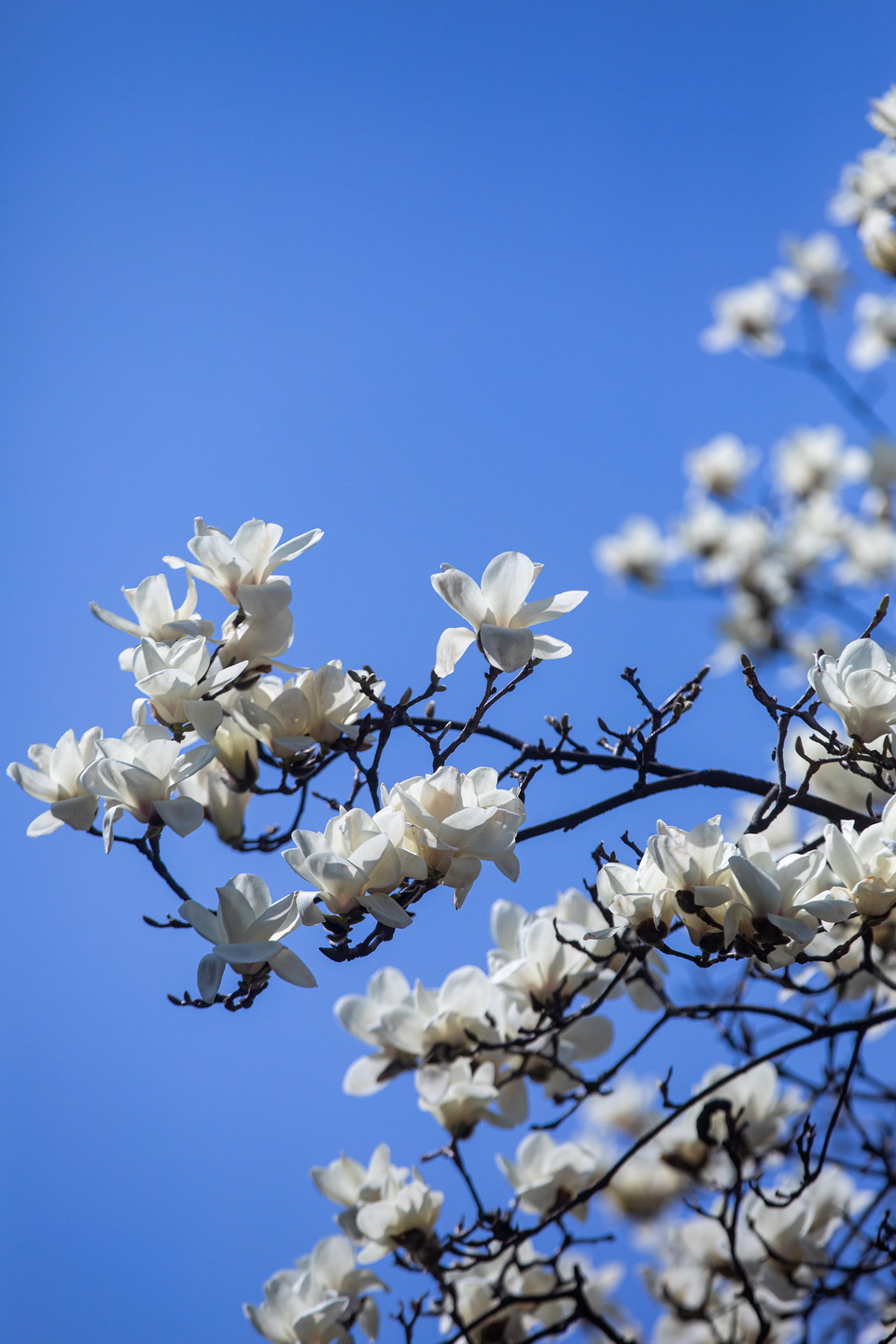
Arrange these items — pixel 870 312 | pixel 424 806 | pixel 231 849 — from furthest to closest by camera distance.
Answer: pixel 870 312 → pixel 231 849 → pixel 424 806

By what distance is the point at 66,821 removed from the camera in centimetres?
103

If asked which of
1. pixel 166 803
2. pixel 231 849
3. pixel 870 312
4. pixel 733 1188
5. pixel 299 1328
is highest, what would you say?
pixel 870 312

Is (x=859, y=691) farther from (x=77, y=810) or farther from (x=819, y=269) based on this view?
(x=819, y=269)

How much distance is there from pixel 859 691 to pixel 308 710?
55 cm

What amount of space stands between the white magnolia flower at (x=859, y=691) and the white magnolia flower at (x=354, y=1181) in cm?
89

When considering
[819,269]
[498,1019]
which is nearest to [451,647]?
[498,1019]

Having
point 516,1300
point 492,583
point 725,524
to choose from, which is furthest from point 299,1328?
point 725,524

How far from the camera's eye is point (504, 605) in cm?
104

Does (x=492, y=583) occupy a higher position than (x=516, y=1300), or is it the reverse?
(x=492, y=583)

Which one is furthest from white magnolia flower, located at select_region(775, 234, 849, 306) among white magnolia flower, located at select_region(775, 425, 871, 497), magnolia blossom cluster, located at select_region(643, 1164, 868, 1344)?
magnolia blossom cluster, located at select_region(643, 1164, 868, 1344)

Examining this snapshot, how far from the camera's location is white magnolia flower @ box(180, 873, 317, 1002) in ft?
3.02

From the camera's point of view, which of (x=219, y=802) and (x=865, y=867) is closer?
(x=865, y=867)

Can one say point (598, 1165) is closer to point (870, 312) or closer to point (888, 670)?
point (888, 670)

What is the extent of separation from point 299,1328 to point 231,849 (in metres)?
0.62
